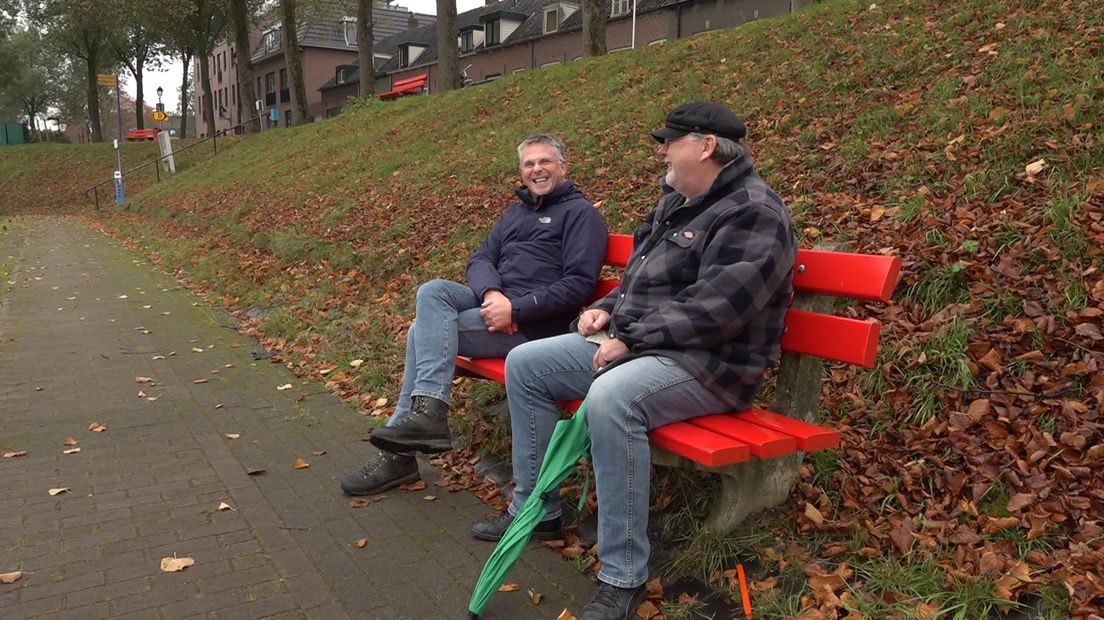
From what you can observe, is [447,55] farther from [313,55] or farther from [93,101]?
[313,55]

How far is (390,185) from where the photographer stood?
11.2m

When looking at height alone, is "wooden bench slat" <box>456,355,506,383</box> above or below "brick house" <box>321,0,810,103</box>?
below

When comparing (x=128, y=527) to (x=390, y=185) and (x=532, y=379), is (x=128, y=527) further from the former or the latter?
(x=390, y=185)

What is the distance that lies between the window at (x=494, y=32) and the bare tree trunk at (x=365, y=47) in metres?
17.8

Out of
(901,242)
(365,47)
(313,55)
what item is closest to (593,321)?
(901,242)

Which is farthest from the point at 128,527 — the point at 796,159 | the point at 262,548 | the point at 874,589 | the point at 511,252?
the point at 796,159

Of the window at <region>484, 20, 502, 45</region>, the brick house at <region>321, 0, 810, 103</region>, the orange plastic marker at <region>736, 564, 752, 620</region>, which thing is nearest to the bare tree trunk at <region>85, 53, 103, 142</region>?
the brick house at <region>321, 0, 810, 103</region>

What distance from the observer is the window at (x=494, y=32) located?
3988 cm

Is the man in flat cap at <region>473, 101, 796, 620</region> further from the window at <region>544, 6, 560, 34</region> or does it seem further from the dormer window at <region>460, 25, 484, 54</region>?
the dormer window at <region>460, 25, 484, 54</region>

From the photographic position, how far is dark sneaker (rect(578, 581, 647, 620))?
111 inches

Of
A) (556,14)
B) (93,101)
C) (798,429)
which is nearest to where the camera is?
(798,429)

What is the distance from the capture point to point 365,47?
904 inches

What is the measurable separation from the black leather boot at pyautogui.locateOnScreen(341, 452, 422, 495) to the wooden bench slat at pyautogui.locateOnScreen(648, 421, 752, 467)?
5.20 ft

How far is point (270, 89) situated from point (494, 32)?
2686cm
